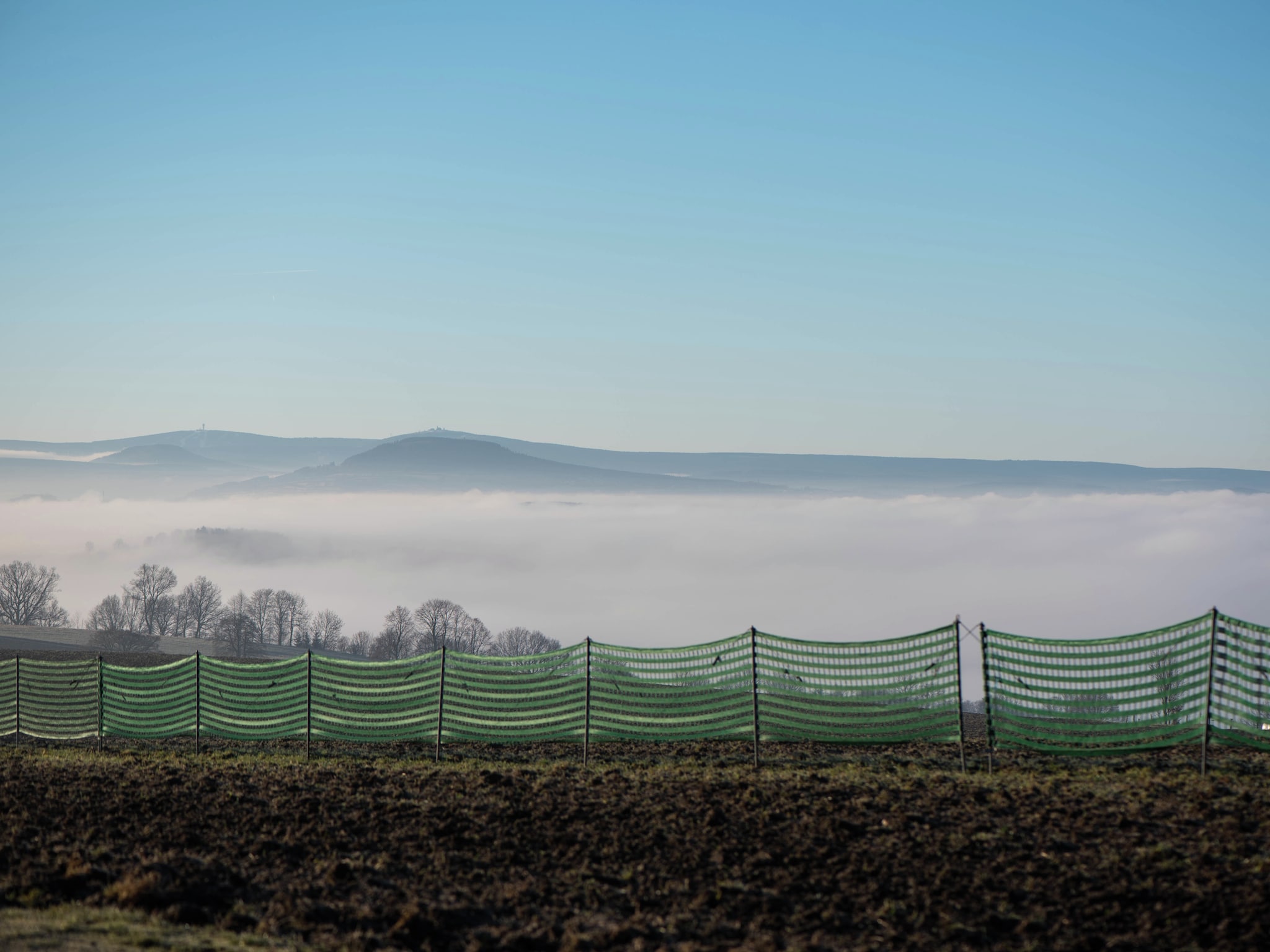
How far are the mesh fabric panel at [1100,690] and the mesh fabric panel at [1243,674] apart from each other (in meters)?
0.16

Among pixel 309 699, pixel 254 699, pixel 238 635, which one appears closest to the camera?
pixel 309 699

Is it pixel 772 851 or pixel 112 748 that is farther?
pixel 112 748

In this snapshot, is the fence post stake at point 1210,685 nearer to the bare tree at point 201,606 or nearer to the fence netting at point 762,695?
the fence netting at point 762,695

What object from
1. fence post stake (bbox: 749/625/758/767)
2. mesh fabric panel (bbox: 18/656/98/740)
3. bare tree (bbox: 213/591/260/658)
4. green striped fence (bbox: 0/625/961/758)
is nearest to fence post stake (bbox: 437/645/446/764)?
green striped fence (bbox: 0/625/961/758)

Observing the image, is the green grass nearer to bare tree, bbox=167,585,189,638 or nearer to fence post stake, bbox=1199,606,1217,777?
fence post stake, bbox=1199,606,1217,777

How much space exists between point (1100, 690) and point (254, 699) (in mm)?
14293

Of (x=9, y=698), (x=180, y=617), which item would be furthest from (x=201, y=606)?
(x=9, y=698)

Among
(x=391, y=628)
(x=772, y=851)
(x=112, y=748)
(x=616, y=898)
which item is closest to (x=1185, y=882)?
(x=772, y=851)

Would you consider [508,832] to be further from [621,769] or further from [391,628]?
[391,628]

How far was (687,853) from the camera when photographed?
10617 mm

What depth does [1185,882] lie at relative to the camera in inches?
368

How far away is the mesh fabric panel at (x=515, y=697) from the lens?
16672 millimetres

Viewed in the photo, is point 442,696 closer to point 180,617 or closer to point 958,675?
point 958,675

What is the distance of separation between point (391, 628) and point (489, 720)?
99765mm
